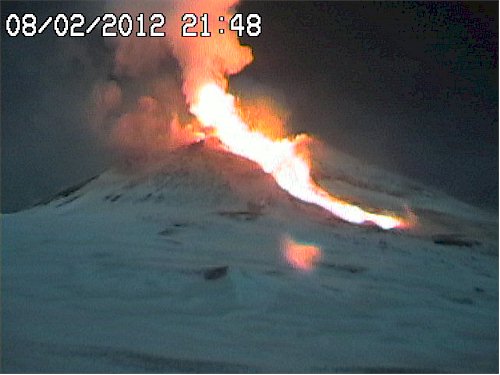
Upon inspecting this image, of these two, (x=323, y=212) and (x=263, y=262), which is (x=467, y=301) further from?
(x=323, y=212)

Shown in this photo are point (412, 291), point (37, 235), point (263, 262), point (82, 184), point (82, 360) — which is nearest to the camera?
point (82, 360)

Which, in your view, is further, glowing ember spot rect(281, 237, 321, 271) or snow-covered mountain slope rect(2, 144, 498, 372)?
glowing ember spot rect(281, 237, 321, 271)

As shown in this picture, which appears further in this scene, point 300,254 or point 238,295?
point 300,254

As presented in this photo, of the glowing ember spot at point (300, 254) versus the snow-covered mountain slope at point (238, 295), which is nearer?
the snow-covered mountain slope at point (238, 295)

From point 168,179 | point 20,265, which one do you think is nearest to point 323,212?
point 168,179
